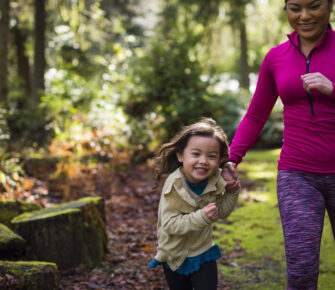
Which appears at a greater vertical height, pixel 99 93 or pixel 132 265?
pixel 99 93

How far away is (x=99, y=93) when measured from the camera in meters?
10.1

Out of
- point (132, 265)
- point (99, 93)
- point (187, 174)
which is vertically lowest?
point (132, 265)

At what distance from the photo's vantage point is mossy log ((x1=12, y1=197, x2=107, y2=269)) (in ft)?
14.2

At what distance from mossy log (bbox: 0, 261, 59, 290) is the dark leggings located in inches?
46.3

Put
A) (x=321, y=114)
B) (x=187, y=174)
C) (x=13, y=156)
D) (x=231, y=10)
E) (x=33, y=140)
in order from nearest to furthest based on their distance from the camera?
1. (x=321, y=114)
2. (x=187, y=174)
3. (x=13, y=156)
4. (x=33, y=140)
5. (x=231, y=10)

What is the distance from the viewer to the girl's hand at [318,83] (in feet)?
7.58

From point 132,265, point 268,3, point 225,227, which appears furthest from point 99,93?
point 268,3

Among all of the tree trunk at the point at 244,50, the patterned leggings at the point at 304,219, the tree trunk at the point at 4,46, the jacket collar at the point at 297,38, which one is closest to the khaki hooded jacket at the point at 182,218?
the patterned leggings at the point at 304,219

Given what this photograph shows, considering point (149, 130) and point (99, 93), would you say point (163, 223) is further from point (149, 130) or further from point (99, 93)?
point (99, 93)

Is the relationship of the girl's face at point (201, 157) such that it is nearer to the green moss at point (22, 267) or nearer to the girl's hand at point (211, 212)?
the girl's hand at point (211, 212)

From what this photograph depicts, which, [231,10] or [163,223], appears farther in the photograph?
[231,10]

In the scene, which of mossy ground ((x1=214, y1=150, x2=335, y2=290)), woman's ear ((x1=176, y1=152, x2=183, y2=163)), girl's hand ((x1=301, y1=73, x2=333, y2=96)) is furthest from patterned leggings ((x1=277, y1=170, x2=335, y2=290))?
mossy ground ((x1=214, y1=150, x2=335, y2=290))

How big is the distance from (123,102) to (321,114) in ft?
26.2

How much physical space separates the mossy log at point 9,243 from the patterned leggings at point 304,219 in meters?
2.55
